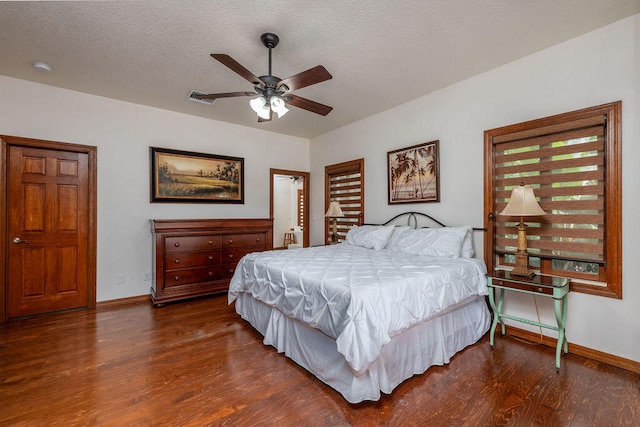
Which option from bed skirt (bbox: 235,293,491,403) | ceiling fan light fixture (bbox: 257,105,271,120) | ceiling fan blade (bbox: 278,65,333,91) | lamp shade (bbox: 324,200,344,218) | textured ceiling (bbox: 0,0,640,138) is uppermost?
textured ceiling (bbox: 0,0,640,138)

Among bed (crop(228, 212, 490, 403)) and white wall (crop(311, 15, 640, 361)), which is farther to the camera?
white wall (crop(311, 15, 640, 361))

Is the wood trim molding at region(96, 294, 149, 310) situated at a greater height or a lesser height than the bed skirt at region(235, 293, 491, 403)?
lesser

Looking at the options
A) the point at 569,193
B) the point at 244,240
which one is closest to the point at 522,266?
the point at 569,193

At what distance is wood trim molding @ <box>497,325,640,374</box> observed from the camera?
2244mm

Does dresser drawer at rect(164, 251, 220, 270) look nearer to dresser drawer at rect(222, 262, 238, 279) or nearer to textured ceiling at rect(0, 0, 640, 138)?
dresser drawer at rect(222, 262, 238, 279)

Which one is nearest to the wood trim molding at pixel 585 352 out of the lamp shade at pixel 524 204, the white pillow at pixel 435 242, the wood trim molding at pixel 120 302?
the white pillow at pixel 435 242

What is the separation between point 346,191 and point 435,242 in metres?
2.17

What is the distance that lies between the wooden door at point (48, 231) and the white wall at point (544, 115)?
4042 millimetres

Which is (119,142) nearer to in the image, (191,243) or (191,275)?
(191,243)

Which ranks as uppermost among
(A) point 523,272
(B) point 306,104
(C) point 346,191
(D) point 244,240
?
(B) point 306,104

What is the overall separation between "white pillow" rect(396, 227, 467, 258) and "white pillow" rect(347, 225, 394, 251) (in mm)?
287

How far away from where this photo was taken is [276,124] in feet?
16.0

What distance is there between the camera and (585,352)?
245cm

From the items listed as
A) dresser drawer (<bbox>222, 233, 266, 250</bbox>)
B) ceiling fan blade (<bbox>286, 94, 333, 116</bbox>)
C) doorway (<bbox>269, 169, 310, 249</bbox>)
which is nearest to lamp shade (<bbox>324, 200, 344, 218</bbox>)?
dresser drawer (<bbox>222, 233, 266, 250</bbox>)
